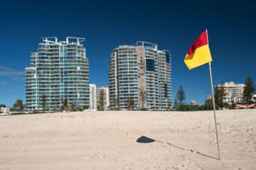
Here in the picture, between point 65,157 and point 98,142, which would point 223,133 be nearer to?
point 98,142

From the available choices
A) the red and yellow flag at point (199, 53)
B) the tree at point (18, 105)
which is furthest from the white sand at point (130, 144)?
the tree at point (18, 105)

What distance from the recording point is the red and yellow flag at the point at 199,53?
982 cm

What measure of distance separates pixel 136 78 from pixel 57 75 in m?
43.5

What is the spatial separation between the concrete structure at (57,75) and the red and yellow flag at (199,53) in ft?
437

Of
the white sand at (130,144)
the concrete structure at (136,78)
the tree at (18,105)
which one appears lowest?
the white sand at (130,144)

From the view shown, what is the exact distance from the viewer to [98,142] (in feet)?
48.2

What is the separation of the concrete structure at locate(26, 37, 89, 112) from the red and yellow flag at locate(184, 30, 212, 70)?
5245 inches

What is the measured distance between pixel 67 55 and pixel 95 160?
14143 centimetres

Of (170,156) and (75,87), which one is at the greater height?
(75,87)

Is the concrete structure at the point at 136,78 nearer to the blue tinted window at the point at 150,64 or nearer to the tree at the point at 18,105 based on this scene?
the blue tinted window at the point at 150,64

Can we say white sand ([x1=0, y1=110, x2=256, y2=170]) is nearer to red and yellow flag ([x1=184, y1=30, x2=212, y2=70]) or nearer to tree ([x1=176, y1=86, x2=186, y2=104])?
red and yellow flag ([x1=184, y1=30, x2=212, y2=70])

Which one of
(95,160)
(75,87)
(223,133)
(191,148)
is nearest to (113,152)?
(95,160)

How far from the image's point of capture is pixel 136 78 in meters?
149

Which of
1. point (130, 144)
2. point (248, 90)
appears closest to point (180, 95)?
point (248, 90)
